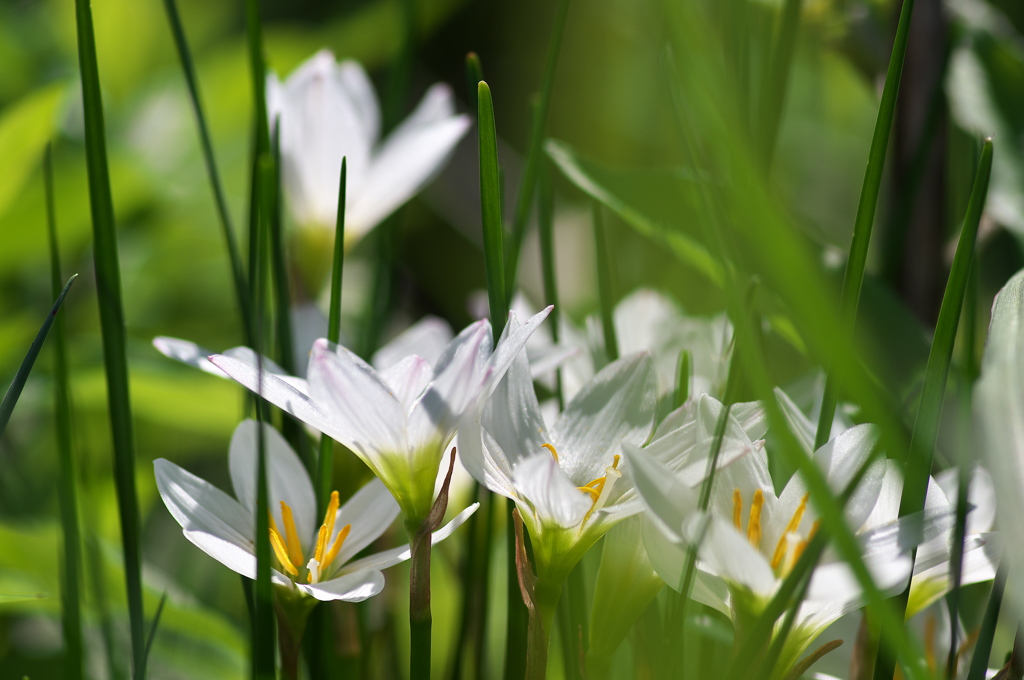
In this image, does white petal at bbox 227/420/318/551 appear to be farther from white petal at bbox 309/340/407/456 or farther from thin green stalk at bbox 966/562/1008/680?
thin green stalk at bbox 966/562/1008/680

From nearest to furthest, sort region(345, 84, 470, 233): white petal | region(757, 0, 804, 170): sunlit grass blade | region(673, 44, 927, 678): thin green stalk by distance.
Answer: region(673, 44, 927, 678): thin green stalk
region(757, 0, 804, 170): sunlit grass blade
region(345, 84, 470, 233): white petal

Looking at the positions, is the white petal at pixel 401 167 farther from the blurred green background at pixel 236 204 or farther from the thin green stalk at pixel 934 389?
the thin green stalk at pixel 934 389

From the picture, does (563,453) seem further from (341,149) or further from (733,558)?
(341,149)

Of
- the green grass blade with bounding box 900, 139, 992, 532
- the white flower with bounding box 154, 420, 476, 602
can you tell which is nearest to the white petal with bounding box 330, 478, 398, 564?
the white flower with bounding box 154, 420, 476, 602

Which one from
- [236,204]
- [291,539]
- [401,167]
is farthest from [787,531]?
[236,204]

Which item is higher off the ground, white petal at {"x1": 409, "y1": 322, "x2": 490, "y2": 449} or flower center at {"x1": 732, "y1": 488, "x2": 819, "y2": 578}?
white petal at {"x1": 409, "y1": 322, "x2": 490, "y2": 449}

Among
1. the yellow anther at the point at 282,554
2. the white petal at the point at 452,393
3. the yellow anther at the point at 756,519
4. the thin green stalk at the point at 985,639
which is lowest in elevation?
the thin green stalk at the point at 985,639

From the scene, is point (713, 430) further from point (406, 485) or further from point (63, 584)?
point (63, 584)

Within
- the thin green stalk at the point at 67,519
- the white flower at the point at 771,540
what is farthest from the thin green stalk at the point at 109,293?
the white flower at the point at 771,540
